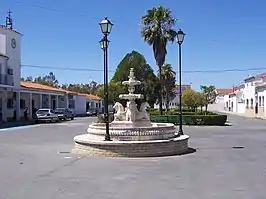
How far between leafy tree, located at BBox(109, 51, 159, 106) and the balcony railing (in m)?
16.3

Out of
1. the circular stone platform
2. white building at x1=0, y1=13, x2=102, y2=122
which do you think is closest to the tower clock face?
white building at x1=0, y1=13, x2=102, y2=122

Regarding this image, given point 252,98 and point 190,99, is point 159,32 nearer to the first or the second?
point 190,99

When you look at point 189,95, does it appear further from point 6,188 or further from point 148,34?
point 6,188

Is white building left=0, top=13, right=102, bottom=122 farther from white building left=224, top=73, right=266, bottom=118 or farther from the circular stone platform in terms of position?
white building left=224, top=73, right=266, bottom=118

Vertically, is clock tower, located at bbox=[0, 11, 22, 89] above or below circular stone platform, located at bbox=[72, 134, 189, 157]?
above

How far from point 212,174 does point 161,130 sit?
5.04 meters

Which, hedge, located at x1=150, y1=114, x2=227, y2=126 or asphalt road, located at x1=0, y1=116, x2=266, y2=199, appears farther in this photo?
hedge, located at x1=150, y1=114, x2=227, y2=126

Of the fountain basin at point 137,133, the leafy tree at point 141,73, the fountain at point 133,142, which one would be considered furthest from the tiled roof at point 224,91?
the fountain basin at point 137,133

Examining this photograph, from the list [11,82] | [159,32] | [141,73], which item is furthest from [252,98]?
[11,82]

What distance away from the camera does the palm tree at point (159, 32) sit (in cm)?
4269

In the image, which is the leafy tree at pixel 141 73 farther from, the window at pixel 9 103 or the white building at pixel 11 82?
the window at pixel 9 103

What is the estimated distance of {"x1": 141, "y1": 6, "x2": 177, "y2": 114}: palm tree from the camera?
42688mm

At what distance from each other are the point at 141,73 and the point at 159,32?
16377 mm

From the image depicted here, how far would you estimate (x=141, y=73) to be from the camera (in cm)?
5878
